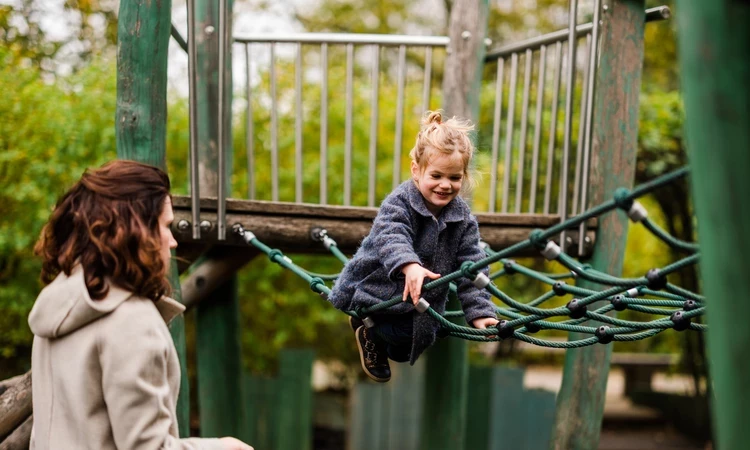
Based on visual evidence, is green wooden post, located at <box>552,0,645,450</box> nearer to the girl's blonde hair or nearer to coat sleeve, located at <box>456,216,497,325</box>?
coat sleeve, located at <box>456,216,497,325</box>

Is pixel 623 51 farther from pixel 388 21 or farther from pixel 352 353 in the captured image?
pixel 388 21

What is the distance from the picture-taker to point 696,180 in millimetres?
1469

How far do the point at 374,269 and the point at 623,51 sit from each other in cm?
190

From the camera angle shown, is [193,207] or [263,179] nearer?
[193,207]

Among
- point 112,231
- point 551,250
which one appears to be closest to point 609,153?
point 551,250

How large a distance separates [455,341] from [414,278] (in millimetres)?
2566

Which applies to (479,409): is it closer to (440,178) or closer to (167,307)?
(440,178)

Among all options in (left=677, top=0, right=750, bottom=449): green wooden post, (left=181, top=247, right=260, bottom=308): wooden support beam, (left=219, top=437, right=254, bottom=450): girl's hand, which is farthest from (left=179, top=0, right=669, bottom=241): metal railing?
(left=677, top=0, right=750, bottom=449): green wooden post

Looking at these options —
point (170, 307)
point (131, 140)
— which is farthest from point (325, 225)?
point (170, 307)

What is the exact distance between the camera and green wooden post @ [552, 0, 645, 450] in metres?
4.03

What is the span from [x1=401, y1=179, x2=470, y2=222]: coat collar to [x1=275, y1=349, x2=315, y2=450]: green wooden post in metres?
3.78

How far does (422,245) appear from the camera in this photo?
2.79 meters

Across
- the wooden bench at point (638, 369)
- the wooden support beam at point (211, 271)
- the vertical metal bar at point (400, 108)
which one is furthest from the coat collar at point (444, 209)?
the wooden bench at point (638, 369)

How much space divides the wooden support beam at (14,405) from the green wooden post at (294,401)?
2.99 meters
